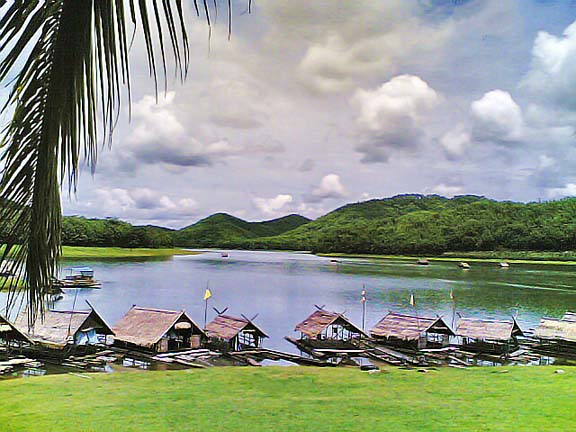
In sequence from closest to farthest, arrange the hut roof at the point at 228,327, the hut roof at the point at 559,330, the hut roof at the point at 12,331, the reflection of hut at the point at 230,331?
1. the hut roof at the point at 12,331
2. the reflection of hut at the point at 230,331
3. the hut roof at the point at 228,327
4. the hut roof at the point at 559,330

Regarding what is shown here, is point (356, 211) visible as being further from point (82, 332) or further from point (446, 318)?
point (82, 332)

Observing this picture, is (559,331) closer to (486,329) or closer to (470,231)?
(486,329)

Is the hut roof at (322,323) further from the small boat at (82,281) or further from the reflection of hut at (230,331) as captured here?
the small boat at (82,281)

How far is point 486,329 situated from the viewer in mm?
16047

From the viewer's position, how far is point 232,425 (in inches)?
284

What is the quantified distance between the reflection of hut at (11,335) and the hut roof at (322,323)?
749 centimetres

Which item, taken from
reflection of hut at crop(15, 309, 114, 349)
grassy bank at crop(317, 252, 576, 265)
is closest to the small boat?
reflection of hut at crop(15, 309, 114, 349)

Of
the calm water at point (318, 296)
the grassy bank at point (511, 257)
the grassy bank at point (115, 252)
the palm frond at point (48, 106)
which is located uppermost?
the palm frond at point (48, 106)

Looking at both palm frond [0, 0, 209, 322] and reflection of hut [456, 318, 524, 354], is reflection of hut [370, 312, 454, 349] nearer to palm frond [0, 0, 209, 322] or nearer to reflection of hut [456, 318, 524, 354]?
reflection of hut [456, 318, 524, 354]

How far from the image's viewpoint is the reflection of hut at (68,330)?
13.9 m

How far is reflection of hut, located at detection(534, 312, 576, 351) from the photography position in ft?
53.0

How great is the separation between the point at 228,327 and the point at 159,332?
2.06 meters

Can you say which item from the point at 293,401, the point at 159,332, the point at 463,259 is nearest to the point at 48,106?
the point at 293,401

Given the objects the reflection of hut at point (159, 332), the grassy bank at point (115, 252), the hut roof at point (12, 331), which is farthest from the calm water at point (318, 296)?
the grassy bank at point (115, 252)
